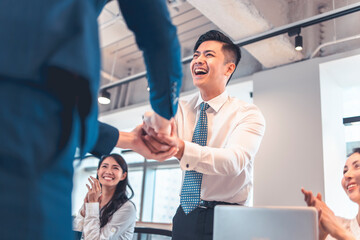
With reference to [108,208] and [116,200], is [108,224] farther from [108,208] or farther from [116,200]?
[116,200]

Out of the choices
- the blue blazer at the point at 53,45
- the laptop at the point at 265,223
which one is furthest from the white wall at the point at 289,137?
the blue blazer at the point at 53,45

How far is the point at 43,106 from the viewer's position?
0.53m

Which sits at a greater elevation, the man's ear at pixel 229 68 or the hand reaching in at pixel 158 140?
the man's ear at pixel 229 68

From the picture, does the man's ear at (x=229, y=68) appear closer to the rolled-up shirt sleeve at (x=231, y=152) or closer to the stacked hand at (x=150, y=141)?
the rolled-up shirt sleeve at (x=231, y=152)

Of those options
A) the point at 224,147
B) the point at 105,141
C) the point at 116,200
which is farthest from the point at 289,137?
the point at 105,141

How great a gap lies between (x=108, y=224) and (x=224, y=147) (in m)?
1.70

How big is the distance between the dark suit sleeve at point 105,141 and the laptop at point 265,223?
1.59ft

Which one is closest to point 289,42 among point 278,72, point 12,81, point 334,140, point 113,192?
point 278,72

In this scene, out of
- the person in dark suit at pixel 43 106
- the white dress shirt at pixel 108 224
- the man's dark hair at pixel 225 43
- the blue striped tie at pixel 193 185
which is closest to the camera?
the person in dark suit at pixel 43 106

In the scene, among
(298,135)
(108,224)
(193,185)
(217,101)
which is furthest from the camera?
(298,135)

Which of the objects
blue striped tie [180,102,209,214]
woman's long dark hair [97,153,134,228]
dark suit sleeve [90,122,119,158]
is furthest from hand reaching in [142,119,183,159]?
woman's long dark hair [97,153,134,228]

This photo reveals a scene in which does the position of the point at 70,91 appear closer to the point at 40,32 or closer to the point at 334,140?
the point at 40,32

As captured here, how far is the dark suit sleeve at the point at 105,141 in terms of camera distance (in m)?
1.01

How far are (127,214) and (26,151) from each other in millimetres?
2684
